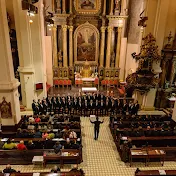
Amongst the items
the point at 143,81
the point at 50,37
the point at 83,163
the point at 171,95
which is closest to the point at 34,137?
the point at 83,163

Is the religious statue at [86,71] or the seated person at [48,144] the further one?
the religious statue at [86,71]

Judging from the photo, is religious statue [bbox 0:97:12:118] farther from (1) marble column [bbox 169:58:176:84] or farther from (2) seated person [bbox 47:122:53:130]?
(1) marble column [bbox 169:58:176:84]

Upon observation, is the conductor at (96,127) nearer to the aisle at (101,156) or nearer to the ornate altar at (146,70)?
the aisle at (101,156)

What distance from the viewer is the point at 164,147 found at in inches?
325

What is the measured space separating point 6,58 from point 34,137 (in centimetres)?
413

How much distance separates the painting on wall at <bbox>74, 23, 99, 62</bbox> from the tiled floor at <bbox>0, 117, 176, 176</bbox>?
10929 millimetres

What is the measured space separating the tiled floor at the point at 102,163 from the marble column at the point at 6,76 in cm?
287

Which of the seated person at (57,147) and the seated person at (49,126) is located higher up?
the seated person at (57,147)

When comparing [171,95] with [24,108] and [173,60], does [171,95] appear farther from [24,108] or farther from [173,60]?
[24,108]

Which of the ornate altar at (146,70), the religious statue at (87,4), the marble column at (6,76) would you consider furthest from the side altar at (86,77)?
the marble column at (6,76)

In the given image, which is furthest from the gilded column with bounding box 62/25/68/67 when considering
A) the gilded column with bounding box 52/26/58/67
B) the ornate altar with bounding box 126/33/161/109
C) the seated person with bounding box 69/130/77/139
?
the seated person with bounding box 69/130/77/139

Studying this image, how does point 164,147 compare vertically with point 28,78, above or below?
below

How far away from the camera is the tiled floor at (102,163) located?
7.61m

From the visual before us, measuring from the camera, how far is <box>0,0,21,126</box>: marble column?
873 centimetres
